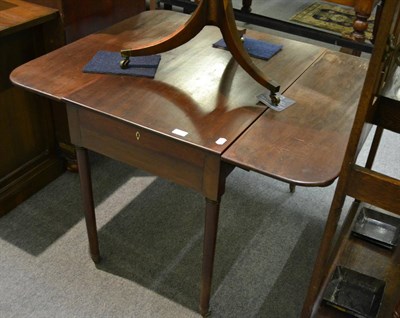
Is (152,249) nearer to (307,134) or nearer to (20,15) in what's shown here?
(307,134)

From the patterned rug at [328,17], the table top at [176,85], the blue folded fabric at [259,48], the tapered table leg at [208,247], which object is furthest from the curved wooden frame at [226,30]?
the patterned rug at [328,17]

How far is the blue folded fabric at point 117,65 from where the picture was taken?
1388 mm

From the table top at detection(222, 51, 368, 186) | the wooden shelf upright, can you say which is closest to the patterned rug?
the wooden shelf upright

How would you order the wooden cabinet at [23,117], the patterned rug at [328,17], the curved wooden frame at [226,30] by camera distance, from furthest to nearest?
1. the patterned rug at [328,17]
2. the wooden cabinet at [23,117]
3. the curved wooden frame at [226,30]


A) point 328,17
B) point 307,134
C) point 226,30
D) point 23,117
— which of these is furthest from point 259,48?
point 328,17

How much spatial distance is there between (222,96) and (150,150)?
259 mm

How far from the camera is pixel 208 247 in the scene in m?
1.33

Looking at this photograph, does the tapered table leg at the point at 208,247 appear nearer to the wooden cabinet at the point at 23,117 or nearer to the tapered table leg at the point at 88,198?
the tapered table leg at the point at 88,198

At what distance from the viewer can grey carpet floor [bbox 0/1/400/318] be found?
1553 millimetres

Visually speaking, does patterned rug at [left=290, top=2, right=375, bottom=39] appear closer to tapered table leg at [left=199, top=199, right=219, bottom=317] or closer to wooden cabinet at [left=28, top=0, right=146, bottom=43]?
wooden cabinet at [left=28, top=0, right=146, bottom=43]

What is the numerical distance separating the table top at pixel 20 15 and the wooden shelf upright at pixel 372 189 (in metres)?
1.18

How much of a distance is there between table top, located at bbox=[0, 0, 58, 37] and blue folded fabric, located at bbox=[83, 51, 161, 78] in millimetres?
335

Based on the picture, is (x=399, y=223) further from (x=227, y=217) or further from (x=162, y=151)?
(x=162, y=151)

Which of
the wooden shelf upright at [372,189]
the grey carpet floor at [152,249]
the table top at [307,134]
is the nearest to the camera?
the wooden shelf upright at [372,189]
